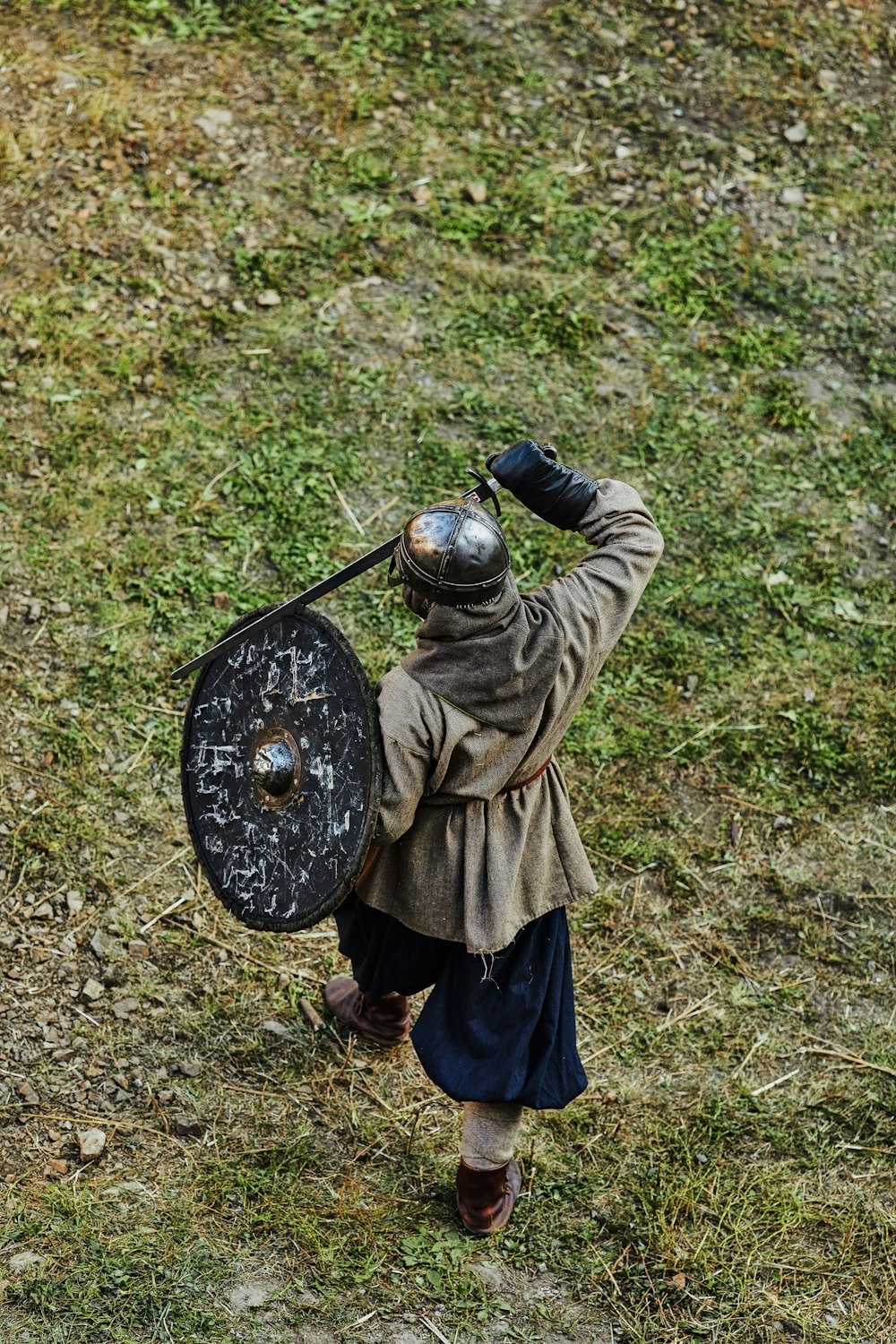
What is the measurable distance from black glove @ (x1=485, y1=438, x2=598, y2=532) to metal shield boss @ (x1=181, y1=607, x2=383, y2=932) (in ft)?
1.99

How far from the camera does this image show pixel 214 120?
21.9 ft

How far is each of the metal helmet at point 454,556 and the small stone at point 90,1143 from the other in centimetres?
190

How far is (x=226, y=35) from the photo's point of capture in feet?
23.0

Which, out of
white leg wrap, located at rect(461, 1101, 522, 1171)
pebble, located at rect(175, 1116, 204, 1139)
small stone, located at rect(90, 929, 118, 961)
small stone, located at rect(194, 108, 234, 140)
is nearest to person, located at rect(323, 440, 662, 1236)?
white leg wrap, located at rect(461, 1101, 522, 1171)

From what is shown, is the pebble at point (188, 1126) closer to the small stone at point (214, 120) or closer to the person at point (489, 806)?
the person at point (489, 806)

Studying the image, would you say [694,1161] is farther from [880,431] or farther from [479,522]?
[880,431]

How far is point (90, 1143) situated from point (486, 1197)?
3.64 feet

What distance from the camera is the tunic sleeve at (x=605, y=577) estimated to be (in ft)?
10.0

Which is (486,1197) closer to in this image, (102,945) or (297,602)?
(102,945)

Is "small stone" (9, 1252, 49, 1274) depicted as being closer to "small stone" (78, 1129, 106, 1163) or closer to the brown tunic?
"small stone" (78, 1129, 106, 1163)

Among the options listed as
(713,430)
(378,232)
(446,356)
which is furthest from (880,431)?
(378,232)

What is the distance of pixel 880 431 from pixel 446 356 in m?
2.12

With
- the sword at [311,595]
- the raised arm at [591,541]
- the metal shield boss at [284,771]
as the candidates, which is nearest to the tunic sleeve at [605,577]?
the raised arm at [591,541]

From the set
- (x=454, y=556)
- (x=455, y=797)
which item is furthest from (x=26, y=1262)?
(x=454, y=556)
